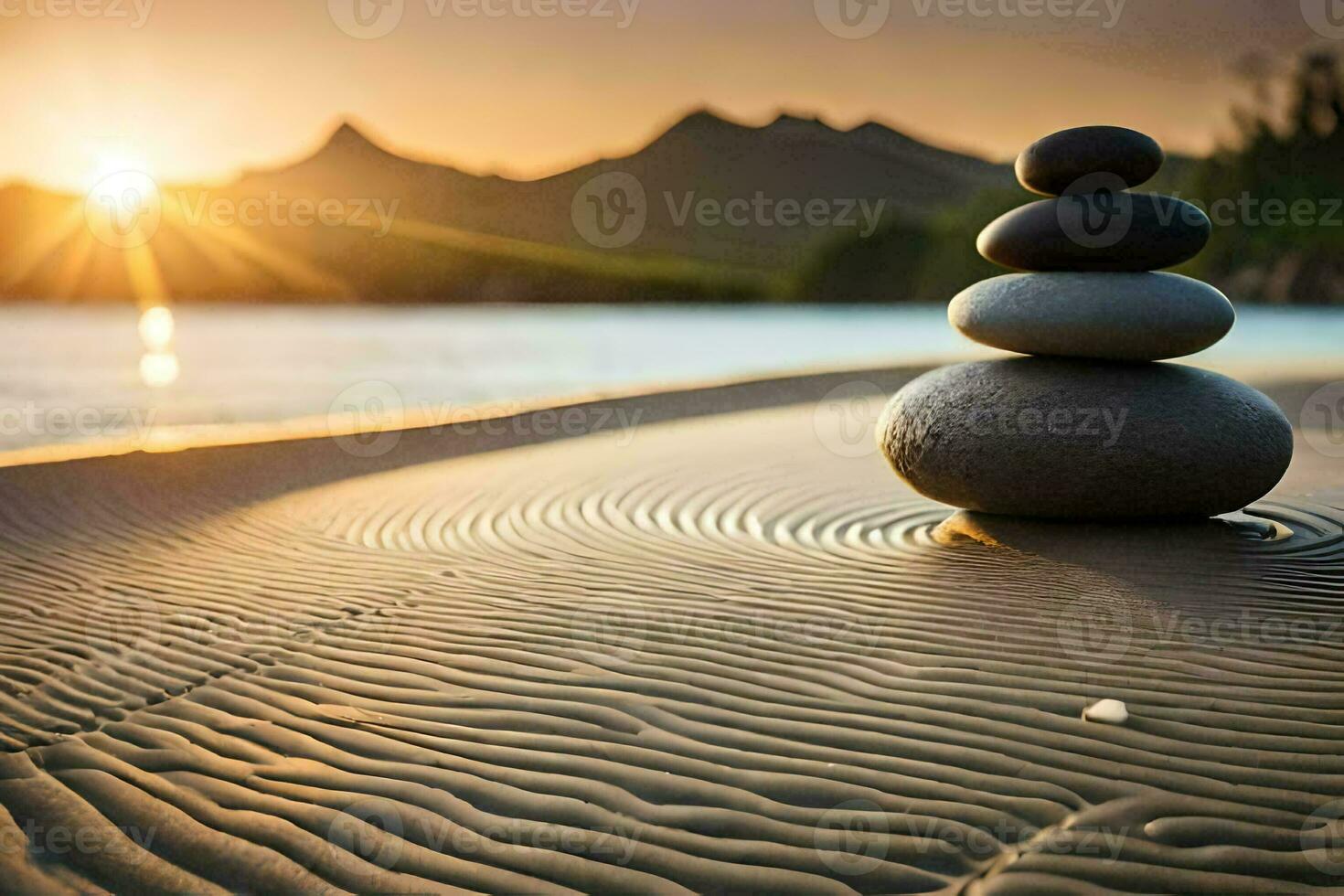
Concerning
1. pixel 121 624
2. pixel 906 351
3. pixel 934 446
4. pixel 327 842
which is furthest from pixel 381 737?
pixel 906 351

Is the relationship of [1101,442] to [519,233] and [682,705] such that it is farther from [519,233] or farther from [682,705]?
[519,233]

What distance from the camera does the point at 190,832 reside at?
125 inches

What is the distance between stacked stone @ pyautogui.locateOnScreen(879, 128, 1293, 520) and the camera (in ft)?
20.0

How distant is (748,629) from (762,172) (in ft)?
632

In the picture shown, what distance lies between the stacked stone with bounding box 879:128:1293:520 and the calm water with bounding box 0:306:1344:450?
1229cm

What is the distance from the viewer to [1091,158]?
6.56 metres

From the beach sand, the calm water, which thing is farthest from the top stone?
the calm water

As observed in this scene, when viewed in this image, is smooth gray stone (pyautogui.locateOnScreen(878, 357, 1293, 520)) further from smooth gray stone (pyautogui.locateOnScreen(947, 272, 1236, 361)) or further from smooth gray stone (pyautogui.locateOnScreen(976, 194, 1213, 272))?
smooth gray stone (pyautogui.locateOnScreen(976, 194, 1213, 272))

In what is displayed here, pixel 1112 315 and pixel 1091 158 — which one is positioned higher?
pixel 1091 158

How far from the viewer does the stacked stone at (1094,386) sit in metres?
6.09

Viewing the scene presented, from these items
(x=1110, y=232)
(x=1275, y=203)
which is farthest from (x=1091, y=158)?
(x=1275, y=203)

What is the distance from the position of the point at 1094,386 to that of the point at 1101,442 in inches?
16.6

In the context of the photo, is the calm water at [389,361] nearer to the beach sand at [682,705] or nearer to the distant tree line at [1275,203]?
the beach sand at [682,705]

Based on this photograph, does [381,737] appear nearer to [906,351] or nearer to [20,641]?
[20,641]
